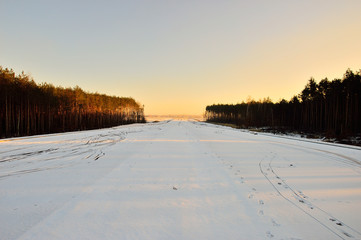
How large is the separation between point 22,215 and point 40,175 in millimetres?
2350

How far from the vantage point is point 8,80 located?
1653 centimetres

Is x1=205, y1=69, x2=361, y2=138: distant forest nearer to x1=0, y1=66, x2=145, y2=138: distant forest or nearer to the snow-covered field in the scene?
the snow-covered field

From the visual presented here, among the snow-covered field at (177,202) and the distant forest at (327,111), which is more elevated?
the distant forest at (327,111)

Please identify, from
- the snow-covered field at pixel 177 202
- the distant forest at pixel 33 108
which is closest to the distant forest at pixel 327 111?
the snow-covered field at pixel 177 202

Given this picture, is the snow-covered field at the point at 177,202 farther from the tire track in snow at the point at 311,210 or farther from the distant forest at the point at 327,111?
the distant forest at the point at 327,111

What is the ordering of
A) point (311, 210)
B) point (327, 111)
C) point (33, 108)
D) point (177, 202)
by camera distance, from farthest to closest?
point (327, 111) < point (33, 108) < point (177, 202) < point (311, 210)

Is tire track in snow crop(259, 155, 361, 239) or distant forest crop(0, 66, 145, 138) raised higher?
distant forest crop(0, 66, 145, 138)

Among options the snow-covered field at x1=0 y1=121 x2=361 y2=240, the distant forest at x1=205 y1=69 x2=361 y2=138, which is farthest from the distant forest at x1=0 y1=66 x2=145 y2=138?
the distant forest at x1=205 y1=69 x2=361 y2=138

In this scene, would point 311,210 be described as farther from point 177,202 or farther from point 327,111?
point 327,111

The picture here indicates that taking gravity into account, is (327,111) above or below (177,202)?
above

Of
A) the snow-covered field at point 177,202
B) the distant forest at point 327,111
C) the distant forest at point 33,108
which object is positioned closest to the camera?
the snow-covered field at point 177,202

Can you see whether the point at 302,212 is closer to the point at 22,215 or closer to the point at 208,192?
the point at 208,192

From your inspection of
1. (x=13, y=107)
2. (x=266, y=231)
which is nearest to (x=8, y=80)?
(x=13, y=107)

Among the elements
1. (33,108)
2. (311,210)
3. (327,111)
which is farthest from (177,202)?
(327,111)
